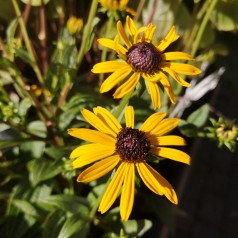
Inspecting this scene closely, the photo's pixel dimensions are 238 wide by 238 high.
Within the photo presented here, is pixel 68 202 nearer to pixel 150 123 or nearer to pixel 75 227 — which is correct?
Answer: pixel 75 227

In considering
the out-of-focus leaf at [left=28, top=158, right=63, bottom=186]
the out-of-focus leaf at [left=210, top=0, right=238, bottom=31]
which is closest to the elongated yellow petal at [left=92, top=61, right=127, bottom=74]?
the out-of-focus leaf at [left=28, top=158, right=63, bottom=186]

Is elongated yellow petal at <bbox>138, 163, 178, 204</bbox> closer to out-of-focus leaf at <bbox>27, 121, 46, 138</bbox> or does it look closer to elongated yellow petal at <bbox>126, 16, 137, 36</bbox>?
elongated yellow petal at <bbox>126, 16, 137, 36</bbox>

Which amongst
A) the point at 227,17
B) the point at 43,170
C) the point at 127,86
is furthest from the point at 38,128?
the point at 227,17

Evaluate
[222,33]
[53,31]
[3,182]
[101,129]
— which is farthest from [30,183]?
[222,33]

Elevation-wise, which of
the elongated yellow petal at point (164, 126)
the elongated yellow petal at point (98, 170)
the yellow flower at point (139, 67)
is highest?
the yellow flower at point (139, 67)

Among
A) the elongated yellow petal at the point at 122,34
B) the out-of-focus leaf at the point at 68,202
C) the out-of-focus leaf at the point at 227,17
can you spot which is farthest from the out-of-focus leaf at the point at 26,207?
the out-of-focus leaf at the point at 227,17

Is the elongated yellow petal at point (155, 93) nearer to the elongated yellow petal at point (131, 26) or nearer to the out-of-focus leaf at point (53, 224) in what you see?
the elongated yellow petal at point (131, 26)
